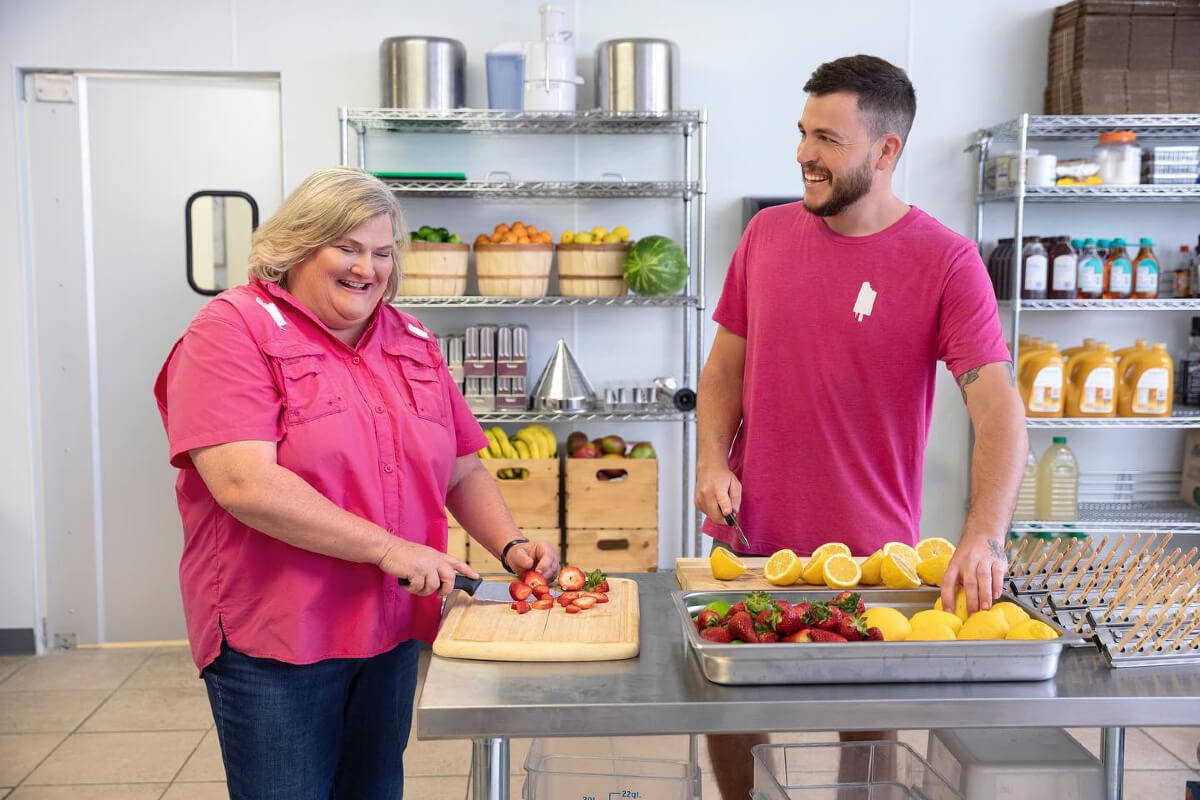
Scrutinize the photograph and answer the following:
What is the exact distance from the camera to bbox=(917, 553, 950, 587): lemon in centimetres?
180

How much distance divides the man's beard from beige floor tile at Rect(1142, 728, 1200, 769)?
229 centimetres

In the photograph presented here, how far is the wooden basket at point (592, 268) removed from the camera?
3988 millimetres

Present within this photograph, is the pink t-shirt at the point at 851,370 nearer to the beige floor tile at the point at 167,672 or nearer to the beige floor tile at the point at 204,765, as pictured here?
the beige floor tile at the point at 204,765

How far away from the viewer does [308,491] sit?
1.65 meters

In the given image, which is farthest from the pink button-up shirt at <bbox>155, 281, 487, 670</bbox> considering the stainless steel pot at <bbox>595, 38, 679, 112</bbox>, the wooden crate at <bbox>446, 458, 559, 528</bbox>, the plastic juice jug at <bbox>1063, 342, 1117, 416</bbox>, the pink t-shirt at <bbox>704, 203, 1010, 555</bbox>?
the plastic juice jug at <bbox>1063, 342, 1117, 416</bbox>

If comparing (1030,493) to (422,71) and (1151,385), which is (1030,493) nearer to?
(1151,385)

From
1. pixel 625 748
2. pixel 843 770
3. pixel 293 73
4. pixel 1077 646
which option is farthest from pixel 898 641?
pixel 293 73

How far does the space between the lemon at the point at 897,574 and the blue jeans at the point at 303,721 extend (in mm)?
842

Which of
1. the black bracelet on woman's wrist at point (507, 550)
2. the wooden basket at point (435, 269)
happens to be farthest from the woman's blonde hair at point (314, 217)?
the wooden basket at point (435, 269)

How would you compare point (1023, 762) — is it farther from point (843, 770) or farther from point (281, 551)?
point (281, 551)

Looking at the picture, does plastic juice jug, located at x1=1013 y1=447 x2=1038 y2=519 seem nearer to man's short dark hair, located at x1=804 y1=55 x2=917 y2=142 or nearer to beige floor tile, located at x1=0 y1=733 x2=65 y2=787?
man's short dark hair, located at x1=804 y1=55 x2=917 y2=142

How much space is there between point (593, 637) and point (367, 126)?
3035 mm

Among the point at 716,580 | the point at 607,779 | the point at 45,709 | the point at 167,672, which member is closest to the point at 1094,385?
the point at 716,580

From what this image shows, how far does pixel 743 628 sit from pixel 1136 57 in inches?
134
